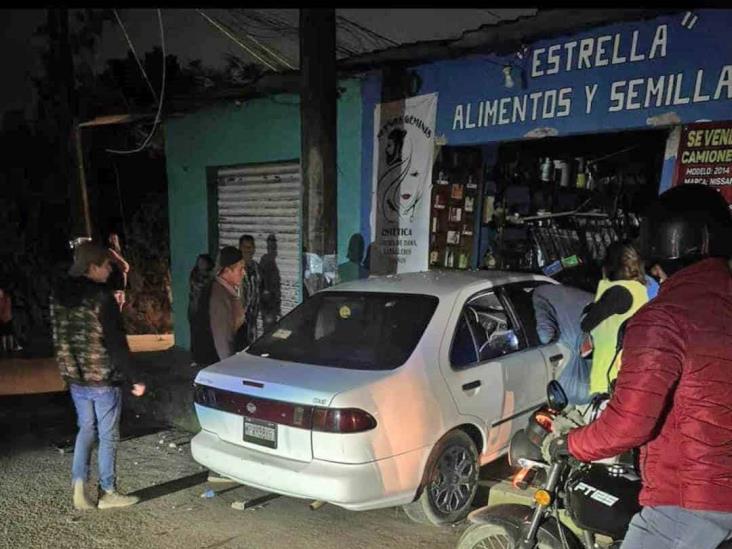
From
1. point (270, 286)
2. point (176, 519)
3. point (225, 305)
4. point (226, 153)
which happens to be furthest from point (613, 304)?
point (226, 153)

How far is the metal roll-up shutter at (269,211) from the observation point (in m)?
8.46

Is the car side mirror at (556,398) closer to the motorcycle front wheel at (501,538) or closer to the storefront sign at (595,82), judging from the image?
the motorcycle front wheel at (501,538)

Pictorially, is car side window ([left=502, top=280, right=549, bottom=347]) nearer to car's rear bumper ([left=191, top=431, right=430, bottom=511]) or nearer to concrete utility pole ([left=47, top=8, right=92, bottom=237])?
car's rear bumper ([left=191, top=431, right=430, bottom=511])

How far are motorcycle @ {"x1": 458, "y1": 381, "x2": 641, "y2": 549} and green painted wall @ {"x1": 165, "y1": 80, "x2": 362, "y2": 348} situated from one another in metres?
5.38

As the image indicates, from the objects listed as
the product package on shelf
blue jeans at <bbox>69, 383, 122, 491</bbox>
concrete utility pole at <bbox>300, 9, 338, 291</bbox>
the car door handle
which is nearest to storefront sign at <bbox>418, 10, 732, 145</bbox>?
the product package on shelf

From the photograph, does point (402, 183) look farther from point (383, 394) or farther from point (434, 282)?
point (383, 394)

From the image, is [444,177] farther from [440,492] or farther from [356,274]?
[440,492]

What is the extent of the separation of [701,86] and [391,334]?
3391mm

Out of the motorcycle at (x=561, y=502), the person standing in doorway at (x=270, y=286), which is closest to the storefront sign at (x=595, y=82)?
the person standing in doorway at (x=270, y=286)

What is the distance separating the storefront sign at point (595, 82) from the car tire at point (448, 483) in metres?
3.36

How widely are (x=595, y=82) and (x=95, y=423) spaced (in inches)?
201

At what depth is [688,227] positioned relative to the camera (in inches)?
72.2

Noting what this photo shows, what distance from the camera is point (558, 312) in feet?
14.4

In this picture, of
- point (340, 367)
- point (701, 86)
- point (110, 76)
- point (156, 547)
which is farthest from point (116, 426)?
point (110, 76)
